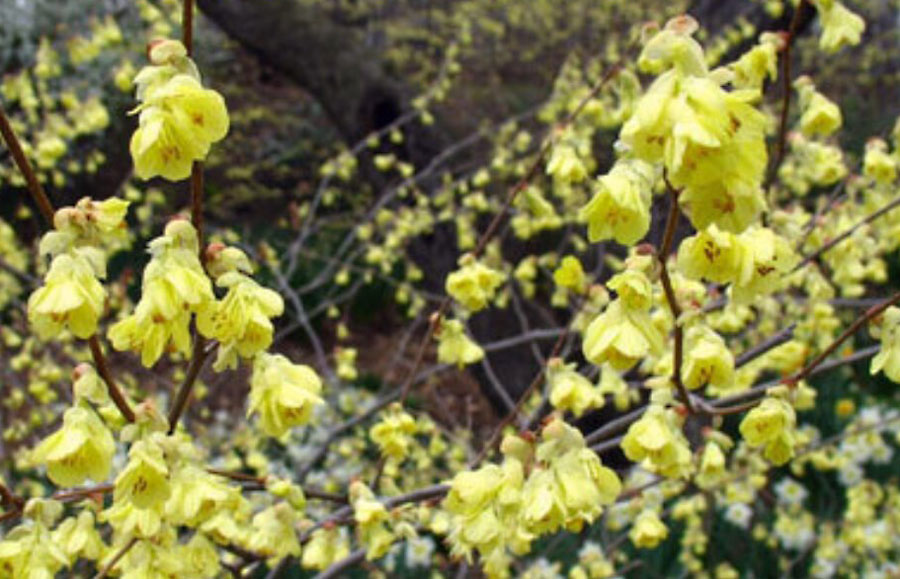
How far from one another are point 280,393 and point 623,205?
458mm

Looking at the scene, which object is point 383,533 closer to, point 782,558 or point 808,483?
point 782,558

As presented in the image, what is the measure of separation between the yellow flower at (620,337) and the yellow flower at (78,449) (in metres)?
0.57

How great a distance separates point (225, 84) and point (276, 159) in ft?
3.78

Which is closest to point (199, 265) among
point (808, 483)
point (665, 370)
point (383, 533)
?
point (383, 533)

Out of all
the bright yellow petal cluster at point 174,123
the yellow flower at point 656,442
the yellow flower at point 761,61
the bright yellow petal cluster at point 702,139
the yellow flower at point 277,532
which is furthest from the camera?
the yellow flower at point 761,61

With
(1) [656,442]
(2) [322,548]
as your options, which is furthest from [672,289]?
(2) [322,548]

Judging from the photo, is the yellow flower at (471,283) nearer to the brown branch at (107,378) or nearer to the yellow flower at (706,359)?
the yellow flower at (706,359)

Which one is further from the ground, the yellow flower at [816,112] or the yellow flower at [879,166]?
the yellow flower at [816,112]

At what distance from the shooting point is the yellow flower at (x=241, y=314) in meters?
1.03

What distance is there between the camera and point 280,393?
1.11m

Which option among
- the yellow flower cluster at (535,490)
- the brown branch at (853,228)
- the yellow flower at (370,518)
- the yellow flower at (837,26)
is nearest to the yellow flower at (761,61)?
the yellow flower at (837,26)

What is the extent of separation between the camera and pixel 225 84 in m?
8.84

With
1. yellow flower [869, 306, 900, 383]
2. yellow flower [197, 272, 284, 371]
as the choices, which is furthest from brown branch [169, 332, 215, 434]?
yellow flower [869, 306, 900, 383]

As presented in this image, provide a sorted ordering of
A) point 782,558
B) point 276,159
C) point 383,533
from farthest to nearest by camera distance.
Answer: point 276,159 < point 782,558 < point 383,533
